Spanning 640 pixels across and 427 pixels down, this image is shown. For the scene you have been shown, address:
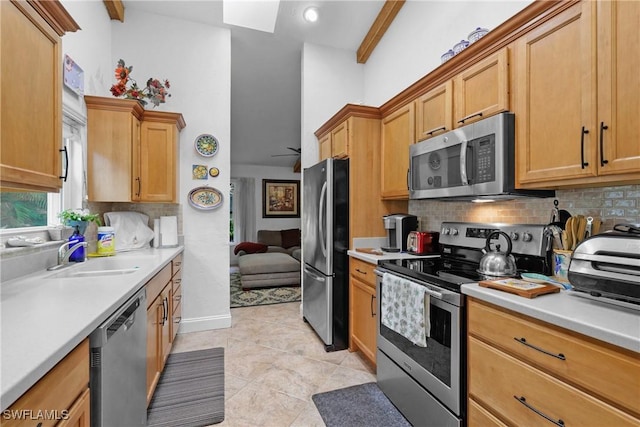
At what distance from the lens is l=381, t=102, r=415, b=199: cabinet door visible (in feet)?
7.86

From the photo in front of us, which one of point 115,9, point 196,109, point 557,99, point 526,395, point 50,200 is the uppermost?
point 115,9

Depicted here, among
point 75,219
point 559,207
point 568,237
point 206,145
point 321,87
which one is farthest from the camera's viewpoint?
point 321,87

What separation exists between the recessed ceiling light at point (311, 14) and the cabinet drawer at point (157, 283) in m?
2.84

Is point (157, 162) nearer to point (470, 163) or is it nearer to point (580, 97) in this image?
point (470, 163)

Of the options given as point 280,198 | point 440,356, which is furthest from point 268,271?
point 440,356

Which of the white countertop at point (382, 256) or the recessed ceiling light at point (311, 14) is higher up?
the recessed ceiling light at point (311, 14)

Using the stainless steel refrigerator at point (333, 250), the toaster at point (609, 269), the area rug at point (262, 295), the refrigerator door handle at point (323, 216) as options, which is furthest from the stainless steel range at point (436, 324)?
the area rug at point (262, 295)

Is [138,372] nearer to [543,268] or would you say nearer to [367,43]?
[543,268]

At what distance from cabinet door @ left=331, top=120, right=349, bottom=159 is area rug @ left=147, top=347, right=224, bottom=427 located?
83.5 inches

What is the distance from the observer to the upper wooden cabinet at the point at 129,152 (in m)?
2.51

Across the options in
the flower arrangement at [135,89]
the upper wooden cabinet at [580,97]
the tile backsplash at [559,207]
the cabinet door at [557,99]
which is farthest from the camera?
the flower arrangement at [135,89]

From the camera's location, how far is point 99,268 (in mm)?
2016

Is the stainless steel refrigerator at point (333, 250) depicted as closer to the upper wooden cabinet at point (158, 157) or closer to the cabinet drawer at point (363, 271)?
the cabinet drawer at point (363, 271)

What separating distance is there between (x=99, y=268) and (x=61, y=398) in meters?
1.47
